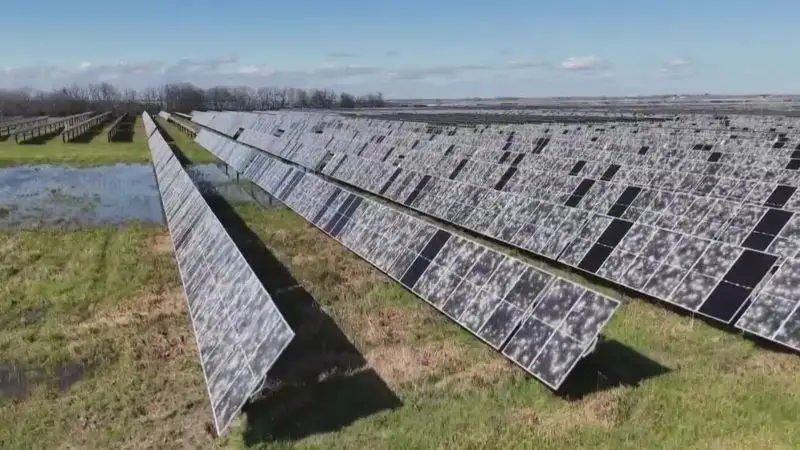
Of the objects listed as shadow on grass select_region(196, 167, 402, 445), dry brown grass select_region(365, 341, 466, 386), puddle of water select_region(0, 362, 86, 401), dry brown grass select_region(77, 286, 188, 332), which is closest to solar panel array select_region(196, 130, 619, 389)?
dry brown grass select_region(365, 341, 466, 386)

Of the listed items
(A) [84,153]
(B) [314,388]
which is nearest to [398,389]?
(B) [314,388]

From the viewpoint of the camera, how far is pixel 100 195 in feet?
106

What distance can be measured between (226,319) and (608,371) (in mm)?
6670

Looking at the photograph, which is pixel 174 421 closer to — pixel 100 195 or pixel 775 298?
pixel 775 298

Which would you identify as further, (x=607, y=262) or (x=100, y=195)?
(x=100, y=195)

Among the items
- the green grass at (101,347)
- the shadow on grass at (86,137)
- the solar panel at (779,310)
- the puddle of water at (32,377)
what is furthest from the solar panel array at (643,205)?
the shadow on grass at (86,137)

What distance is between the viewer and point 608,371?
1100 cm

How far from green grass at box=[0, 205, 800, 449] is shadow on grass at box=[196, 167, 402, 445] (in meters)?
0.05

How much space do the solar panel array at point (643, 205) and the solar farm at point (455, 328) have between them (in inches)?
2.4

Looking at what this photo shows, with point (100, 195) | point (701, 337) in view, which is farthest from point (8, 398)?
point (100, 195)

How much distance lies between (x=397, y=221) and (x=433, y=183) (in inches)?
323

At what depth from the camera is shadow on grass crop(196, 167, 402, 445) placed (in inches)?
377

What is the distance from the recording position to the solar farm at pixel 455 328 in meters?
9.40

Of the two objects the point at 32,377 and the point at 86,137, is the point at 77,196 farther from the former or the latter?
the point at 86,137
